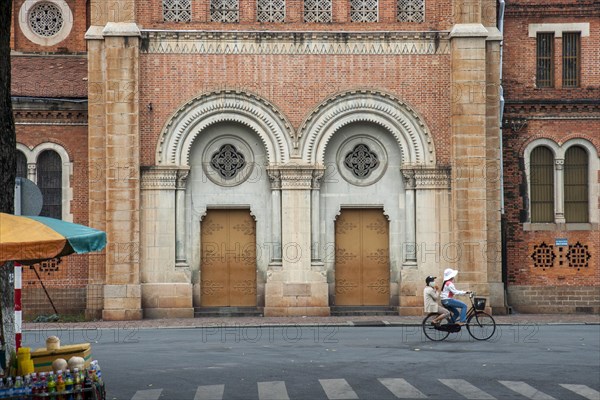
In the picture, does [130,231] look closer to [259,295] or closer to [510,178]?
[259,295]

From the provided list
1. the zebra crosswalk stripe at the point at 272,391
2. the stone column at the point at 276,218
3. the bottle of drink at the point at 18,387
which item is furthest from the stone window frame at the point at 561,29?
the bottle of drink at the point at 18,387

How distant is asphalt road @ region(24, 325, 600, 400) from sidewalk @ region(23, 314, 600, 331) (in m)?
0.64

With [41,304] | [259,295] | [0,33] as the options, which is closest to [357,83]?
[259,295]

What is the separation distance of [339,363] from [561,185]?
16.5m

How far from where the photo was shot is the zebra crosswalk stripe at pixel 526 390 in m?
15.7

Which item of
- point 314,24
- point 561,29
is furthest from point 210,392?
point 561,29

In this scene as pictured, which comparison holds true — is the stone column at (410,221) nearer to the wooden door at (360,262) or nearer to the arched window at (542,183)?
the wooden door at (360,262)

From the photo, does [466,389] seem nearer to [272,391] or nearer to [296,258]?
[272,391]

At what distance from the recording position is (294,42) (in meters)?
32.3

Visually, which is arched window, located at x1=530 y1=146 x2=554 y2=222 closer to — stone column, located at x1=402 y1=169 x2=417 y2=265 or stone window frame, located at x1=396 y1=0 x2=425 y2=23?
stone column, located at x1=402 y1=169 x2=417 y2=265

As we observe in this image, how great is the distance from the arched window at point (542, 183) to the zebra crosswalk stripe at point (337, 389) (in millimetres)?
18611

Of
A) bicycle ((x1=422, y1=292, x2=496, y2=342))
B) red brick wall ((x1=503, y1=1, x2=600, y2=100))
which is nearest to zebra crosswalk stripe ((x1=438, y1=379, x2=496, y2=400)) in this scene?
bicycle ((x1=422, y1=292, x2=496, y2=342))

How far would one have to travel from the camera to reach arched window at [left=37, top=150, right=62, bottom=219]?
3375 cm

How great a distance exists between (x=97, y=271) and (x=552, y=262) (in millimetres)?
13745
